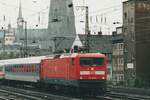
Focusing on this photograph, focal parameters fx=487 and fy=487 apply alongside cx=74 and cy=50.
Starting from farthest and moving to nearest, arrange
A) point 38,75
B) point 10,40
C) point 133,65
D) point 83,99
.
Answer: point 10,40, point 133,65, point 38,75, point 83,99

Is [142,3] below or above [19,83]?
above

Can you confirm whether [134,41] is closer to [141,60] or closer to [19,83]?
[141,60]

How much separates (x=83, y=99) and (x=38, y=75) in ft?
41.9

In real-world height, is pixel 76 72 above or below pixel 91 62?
below

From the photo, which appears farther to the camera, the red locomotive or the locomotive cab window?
the locomotive cab window

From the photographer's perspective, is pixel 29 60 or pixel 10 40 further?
pixel 10 40

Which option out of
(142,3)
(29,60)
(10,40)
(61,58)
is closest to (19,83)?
(29,60)

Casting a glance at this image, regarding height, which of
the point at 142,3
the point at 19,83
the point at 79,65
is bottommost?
the point at 19,83

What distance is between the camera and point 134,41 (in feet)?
270

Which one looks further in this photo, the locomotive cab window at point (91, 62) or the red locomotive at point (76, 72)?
the locomotive cab window at point (91, 62)

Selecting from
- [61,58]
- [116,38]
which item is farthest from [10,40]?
[61,58]

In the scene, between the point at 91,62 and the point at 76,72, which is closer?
the point at 76,72

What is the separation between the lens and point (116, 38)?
9038 centimetres

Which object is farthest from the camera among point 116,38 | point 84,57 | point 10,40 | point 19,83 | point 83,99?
point 10,40
